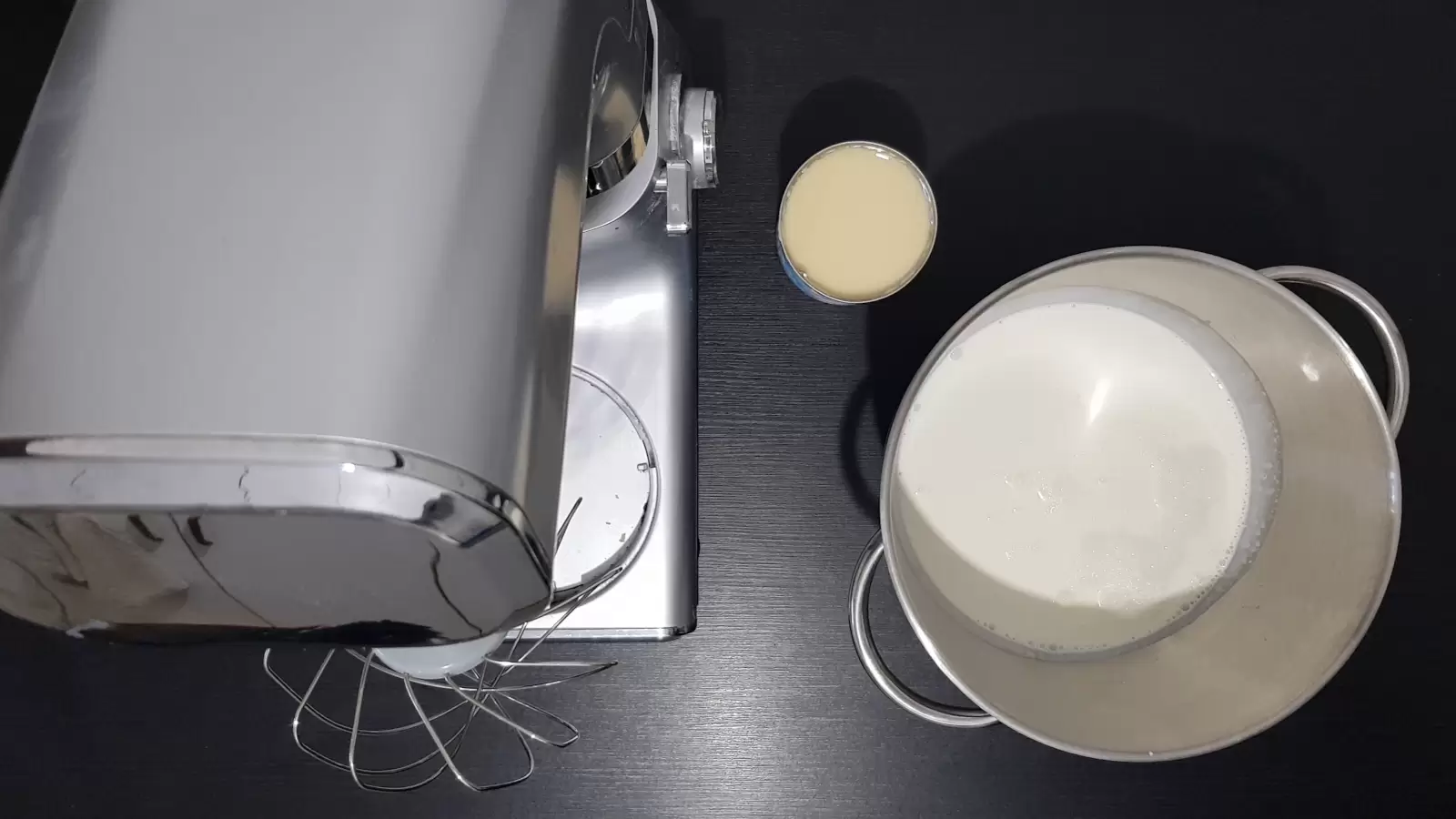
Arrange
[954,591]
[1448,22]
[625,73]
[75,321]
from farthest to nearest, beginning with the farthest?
[1448,22] < [954,591] < [625,73] < [75,321]

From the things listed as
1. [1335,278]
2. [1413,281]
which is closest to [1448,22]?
[1413,281]

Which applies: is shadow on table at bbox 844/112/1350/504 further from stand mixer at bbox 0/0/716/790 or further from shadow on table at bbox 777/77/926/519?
stand mixer at bbox 0/0/716/790

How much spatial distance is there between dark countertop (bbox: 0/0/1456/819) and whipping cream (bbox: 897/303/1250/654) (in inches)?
2.7

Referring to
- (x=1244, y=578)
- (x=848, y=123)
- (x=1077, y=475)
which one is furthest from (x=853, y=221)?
(x=1244, y=578)

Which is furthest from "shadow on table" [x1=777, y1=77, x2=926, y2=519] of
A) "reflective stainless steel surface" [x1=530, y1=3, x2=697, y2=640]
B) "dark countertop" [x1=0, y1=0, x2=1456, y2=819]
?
"reflective stainless steel surface" [x1=530, y1=3, x2=697, y2=640]

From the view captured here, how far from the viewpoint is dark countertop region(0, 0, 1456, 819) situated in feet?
1.78

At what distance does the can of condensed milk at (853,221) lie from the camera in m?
0.55

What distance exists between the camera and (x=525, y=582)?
0.27 meters

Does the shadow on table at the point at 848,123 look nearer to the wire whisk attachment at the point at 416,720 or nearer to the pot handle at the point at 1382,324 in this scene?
the pot handle at the point at 1382,324

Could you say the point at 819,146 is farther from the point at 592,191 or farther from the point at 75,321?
the point at 75,321

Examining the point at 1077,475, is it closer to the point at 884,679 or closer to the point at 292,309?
the point at 884,679

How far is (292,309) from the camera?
232 mm

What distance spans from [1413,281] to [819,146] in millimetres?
435

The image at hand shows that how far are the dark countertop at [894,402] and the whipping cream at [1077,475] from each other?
7 centimetres
